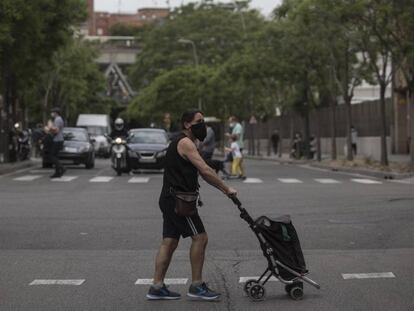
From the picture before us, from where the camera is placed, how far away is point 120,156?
93.9ft

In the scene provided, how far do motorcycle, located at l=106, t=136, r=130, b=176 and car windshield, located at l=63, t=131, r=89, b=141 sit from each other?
14.1 feet

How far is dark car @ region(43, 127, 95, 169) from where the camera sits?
1264 inches

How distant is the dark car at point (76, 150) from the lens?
105 feet

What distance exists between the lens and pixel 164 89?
3002 inches

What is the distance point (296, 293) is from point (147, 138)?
2226 cm

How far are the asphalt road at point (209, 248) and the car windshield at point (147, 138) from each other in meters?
8.74

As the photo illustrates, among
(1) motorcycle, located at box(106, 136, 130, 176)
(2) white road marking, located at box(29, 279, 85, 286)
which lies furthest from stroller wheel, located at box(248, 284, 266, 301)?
(1) motorcycle, located at box(106, 136, 130, 176)

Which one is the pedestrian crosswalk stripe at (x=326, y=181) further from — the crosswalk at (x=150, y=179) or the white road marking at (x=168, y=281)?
the white road marking at (x=168, y=281)

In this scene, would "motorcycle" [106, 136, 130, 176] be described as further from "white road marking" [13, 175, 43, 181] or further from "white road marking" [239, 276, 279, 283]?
"white road marking" [239, 276, 279, 283]

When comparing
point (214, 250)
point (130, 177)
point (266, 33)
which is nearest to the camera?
point (214, 250)

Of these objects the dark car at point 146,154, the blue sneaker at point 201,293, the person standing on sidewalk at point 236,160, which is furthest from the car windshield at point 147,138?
the blue sneaker at point 201,293

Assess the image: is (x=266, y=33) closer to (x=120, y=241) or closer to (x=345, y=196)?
(x=345, y=196)

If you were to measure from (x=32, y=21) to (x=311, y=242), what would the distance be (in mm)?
19253

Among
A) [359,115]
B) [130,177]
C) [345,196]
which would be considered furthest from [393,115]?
[345,196]
